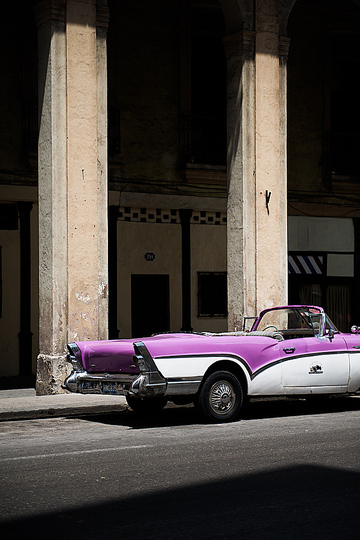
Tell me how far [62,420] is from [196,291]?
901 centimetres

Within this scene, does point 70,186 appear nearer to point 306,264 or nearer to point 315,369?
point 315,369

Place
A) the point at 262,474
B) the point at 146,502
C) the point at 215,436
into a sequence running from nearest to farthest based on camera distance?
the point at 146,502
the point at 262,474
the point at 215,436

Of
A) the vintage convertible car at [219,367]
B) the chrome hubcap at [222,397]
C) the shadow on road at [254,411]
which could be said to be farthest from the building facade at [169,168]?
the chrome hubcap at [222,397]

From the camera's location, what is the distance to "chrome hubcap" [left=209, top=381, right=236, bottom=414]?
31.9 feet

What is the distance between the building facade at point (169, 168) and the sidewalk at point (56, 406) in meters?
0.84

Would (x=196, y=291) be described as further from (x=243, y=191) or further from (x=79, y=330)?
(x=79, y=330)

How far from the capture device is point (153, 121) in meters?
18.3

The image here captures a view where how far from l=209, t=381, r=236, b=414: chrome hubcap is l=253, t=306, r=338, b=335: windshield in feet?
5.47

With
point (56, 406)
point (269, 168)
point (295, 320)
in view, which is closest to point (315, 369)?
point (295, 320)

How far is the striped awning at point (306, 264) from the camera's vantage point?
67.0 ft

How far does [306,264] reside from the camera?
67.7ft

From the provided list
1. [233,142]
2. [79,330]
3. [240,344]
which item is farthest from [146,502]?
[233,142]

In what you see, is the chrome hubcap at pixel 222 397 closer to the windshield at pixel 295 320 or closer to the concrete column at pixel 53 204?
the windshield at pixel 295 320

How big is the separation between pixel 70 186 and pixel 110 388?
458cm
